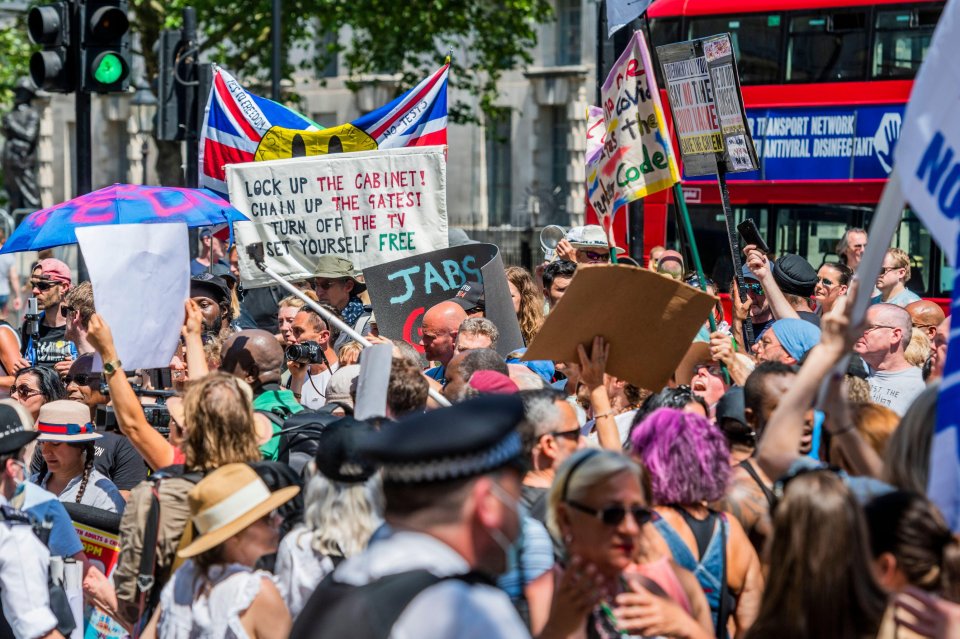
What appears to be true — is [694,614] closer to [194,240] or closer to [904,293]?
[904,293]

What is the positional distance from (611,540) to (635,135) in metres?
3.99

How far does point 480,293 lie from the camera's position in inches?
295

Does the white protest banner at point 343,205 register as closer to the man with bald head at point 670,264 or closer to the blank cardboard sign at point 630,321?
the man with bald head at point 670,264

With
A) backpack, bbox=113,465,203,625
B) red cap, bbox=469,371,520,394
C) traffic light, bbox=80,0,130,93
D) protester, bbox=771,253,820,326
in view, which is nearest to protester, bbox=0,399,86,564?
backpack, bbox=113,465,203,625

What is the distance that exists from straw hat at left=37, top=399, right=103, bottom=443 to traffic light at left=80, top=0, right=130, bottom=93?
4.45 m

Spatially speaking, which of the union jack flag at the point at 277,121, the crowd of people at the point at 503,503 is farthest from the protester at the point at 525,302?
the crowd of people at the point at 503,503

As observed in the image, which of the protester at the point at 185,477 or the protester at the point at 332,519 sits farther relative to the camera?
the protester at the point at 185,477

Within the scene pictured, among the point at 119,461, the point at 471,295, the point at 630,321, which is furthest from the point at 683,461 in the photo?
the point at 471,295

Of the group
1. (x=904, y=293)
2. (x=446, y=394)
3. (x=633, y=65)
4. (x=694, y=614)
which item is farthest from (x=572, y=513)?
(x=904, y=293)

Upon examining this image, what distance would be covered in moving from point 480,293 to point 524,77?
996 inches

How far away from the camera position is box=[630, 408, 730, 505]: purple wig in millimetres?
3721

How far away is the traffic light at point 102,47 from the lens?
9719 mm

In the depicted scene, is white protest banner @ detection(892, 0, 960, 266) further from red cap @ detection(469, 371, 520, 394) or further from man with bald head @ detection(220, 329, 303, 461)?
man with bald head @ detection(220, 329, 303, 461)

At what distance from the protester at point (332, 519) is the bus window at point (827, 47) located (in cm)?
1234
